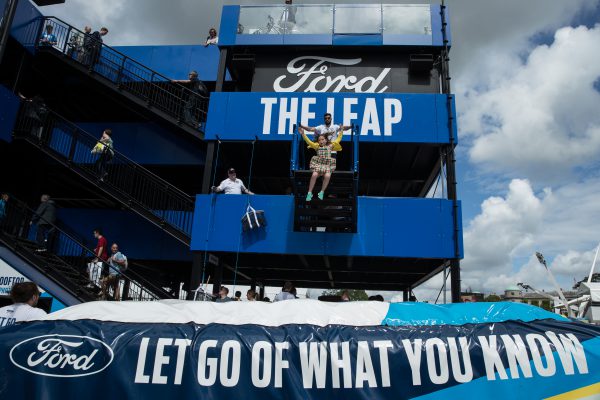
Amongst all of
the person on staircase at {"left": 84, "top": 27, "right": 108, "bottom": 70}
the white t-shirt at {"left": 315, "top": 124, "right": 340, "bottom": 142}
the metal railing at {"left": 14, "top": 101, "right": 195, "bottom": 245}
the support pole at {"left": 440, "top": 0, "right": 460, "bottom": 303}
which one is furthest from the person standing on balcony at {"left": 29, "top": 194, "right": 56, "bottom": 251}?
the support pole at {"left": 440, "top": 0, "right": 460, "bottom": 303}

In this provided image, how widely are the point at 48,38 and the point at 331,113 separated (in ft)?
34.8

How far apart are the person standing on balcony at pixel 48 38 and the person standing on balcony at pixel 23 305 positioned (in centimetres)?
1344

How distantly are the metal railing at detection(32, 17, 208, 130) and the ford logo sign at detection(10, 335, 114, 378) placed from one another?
11184mm

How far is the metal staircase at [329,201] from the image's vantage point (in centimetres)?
1084

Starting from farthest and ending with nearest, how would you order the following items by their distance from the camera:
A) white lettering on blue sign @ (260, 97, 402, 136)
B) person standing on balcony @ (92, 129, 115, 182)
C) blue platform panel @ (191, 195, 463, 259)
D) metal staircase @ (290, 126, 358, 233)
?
person standing on balcony @ (92, 129, 115, 182)
white lettering on blue sign @ (260, 97, 402, 136)
blue platform panel @ (191, 195, 463, 259)
metal staircase @ (290, 126, 358, 233)

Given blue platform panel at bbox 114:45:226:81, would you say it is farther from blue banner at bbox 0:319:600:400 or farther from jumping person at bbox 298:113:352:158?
blue banner at bbox 0:319:600:400

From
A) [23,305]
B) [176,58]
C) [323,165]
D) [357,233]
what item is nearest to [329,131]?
[323,165]

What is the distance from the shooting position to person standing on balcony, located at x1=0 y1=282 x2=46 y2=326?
4574mm

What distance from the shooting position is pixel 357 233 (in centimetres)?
1167

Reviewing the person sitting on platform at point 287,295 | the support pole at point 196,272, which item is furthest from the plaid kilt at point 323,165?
the support pole at point 196,272

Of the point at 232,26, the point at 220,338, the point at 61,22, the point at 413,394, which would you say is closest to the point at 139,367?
the point at 220,338

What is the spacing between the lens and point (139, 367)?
11.1 feet

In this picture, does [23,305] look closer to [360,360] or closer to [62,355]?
[62,355]

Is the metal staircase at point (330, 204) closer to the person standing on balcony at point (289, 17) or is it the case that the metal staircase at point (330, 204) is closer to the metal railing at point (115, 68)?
the metal railing at point (115, 68)
